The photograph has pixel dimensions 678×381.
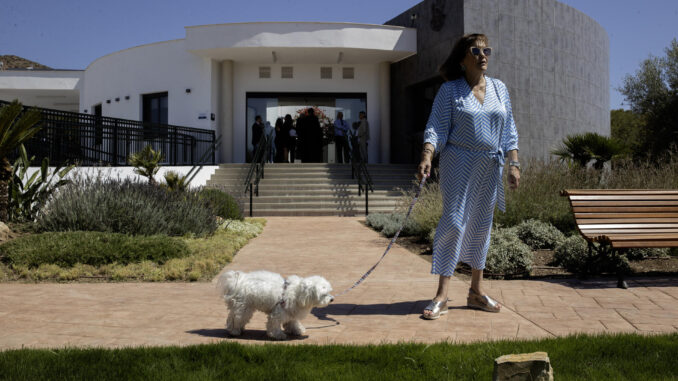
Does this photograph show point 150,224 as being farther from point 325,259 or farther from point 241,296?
point 241,296

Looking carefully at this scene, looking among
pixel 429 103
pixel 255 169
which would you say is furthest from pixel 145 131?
pixel 429 103

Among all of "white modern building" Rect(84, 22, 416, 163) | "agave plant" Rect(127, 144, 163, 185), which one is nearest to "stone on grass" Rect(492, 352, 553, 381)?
"agave plant" Rect(127, 144, 163, 185)

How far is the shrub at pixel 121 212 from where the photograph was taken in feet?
25.9

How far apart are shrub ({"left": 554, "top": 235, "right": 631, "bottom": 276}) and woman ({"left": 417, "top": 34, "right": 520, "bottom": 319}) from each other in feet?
6.88

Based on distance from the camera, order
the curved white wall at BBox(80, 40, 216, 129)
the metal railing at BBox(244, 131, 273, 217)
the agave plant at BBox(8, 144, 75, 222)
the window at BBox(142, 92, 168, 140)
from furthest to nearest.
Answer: the window at BBox(142, 92, 168, 140)
the curved white wall at BBox(80, 40, 216, 129)
the metal railing at BBox(244, 131, 273, 217)
the agave plant at BBox(8, 144, 75, 222)

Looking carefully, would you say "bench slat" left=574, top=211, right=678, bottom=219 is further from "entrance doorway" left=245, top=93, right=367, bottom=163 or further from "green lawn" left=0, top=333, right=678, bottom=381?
"entrance doorway" left=245, top=93, right=367, bottom=163

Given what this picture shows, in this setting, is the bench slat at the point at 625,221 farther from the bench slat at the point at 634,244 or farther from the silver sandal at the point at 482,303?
the silver sandal at the point at 482,303

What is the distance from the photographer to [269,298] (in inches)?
135

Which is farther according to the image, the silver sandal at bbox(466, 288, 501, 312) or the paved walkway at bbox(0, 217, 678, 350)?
the silver sandal at bbox(466, 288, 501, 312)

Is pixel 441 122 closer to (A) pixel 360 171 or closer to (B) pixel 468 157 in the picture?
(B) pixel 468 157

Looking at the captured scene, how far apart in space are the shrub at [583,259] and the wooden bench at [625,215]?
14 centimetres

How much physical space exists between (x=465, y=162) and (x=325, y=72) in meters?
Answer: 16.9

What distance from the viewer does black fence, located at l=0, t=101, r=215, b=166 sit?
38.8 feet

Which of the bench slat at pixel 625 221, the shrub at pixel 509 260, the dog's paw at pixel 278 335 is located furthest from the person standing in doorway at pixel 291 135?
the dog's paw at pixel 278 335
